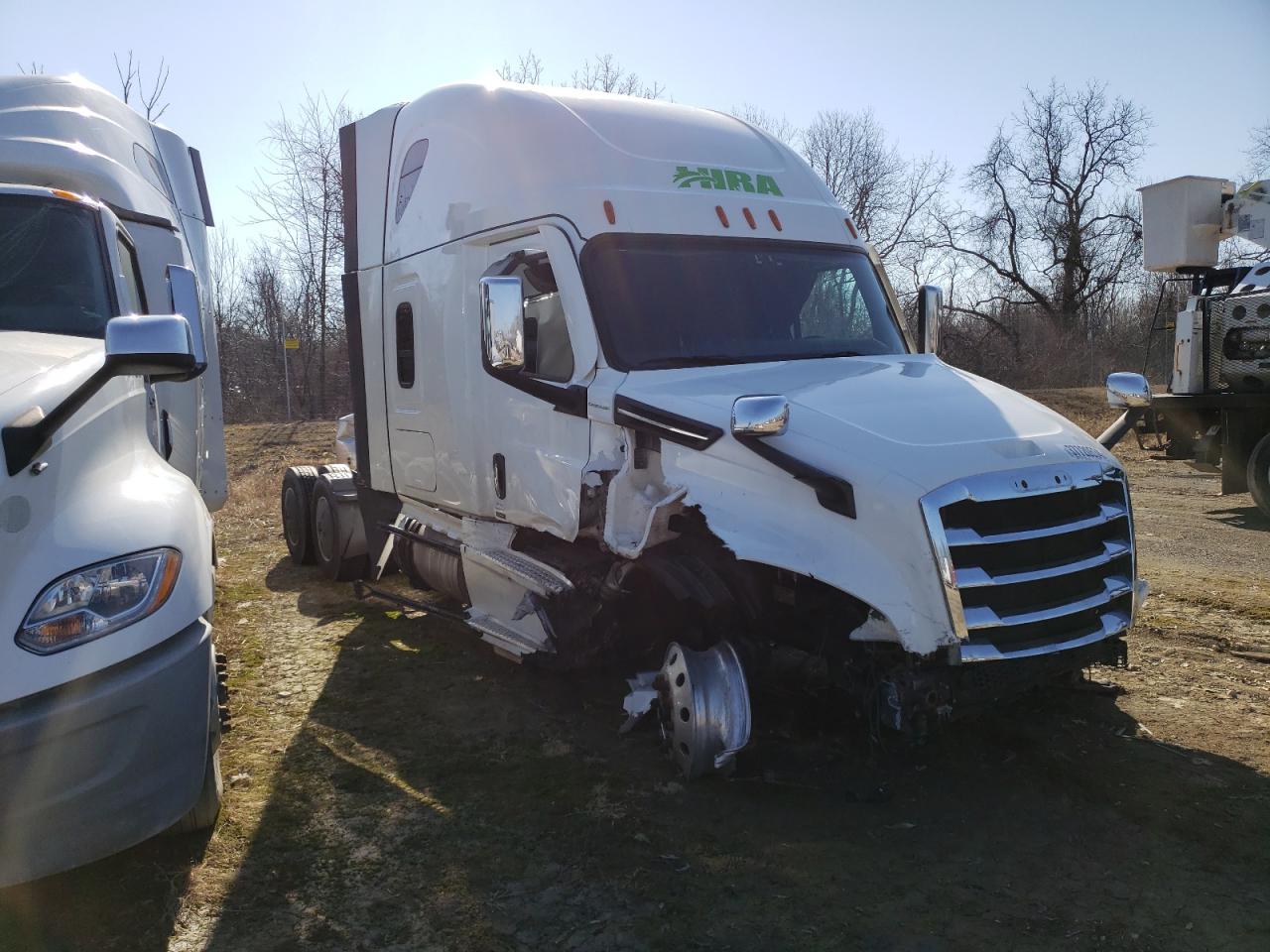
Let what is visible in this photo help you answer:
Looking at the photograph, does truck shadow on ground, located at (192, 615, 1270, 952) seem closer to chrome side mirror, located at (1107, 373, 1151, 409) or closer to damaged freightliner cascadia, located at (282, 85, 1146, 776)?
damaged freightliner cascadia, located at (282, 85, 1146, 776)

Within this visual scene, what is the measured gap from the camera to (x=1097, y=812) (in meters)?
4.14

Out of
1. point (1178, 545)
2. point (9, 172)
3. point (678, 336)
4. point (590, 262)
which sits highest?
point (9, 172)

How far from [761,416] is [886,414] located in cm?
61

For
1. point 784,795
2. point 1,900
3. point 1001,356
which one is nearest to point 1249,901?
point 784,795

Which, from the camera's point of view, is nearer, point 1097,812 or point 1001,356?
point 1097,812

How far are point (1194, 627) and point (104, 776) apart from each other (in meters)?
6.52

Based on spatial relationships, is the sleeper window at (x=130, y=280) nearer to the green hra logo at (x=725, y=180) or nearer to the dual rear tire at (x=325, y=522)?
the green hra logo at (x=725, y=180)

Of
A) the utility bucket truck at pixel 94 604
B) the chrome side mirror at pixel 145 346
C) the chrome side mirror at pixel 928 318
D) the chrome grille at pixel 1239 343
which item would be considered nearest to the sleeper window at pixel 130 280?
the utility bucket truck at pixel 94 604

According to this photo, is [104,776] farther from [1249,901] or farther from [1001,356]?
[1001,356]

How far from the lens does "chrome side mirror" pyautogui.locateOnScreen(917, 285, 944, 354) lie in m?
6.07

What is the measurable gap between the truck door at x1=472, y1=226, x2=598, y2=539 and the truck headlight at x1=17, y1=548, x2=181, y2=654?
2.24 meters

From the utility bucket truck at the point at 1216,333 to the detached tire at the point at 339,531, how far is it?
863cm

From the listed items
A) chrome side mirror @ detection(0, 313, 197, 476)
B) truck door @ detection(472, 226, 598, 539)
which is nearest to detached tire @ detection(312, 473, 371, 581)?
truck door @ detection(472, 226, 598, 539)

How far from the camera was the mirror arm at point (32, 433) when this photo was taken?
2.97 meters
